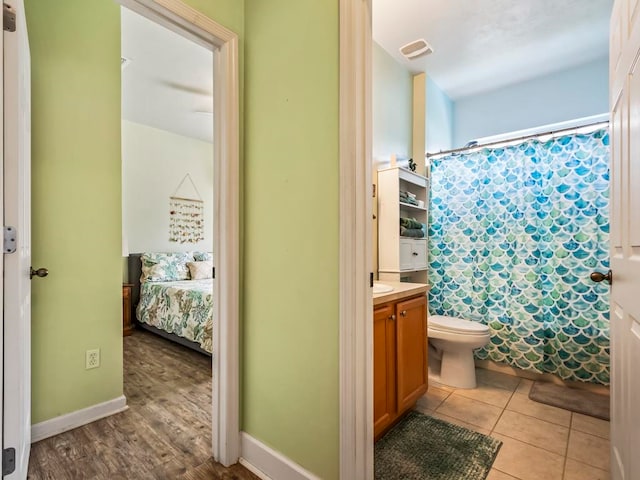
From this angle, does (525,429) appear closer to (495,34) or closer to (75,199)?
(495,34)

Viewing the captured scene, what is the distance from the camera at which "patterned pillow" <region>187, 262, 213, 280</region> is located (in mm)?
4227

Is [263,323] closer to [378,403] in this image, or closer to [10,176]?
[378,403]

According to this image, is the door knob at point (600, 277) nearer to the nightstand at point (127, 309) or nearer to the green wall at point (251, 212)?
the green wall at point (251, 212)

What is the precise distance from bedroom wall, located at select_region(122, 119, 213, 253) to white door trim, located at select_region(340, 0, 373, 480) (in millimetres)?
3622

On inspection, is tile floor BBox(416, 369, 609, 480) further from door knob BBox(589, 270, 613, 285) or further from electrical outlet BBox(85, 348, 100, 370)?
electrical outlet BBox(85, 348, 100, 370)

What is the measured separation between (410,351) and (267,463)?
3.18ft

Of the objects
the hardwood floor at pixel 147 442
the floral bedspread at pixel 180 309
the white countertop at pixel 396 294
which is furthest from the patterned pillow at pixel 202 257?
the white countertop at pixel 396 294

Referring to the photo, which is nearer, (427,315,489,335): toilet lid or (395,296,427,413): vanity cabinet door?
(395,296,427,413): vanity cabinet door

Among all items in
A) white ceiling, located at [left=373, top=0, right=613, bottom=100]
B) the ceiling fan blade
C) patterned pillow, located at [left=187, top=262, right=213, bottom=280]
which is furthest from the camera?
patterned pillow, located at [left=187, top=262, right=213, bottom=280]

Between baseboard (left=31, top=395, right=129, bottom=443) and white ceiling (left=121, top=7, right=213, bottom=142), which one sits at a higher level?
white ceiling (left=121, top=7, right=213, bottom=142)

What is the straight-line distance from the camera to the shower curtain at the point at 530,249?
2307 mm

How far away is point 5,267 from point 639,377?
1.94 meters

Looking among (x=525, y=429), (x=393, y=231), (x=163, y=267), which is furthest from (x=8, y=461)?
(x=163, y=267)

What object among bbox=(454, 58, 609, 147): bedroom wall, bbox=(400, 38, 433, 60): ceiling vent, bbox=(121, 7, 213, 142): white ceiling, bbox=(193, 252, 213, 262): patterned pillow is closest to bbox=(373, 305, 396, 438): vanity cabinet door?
bbox=(400, 38, 433, 60): ceiling vent
